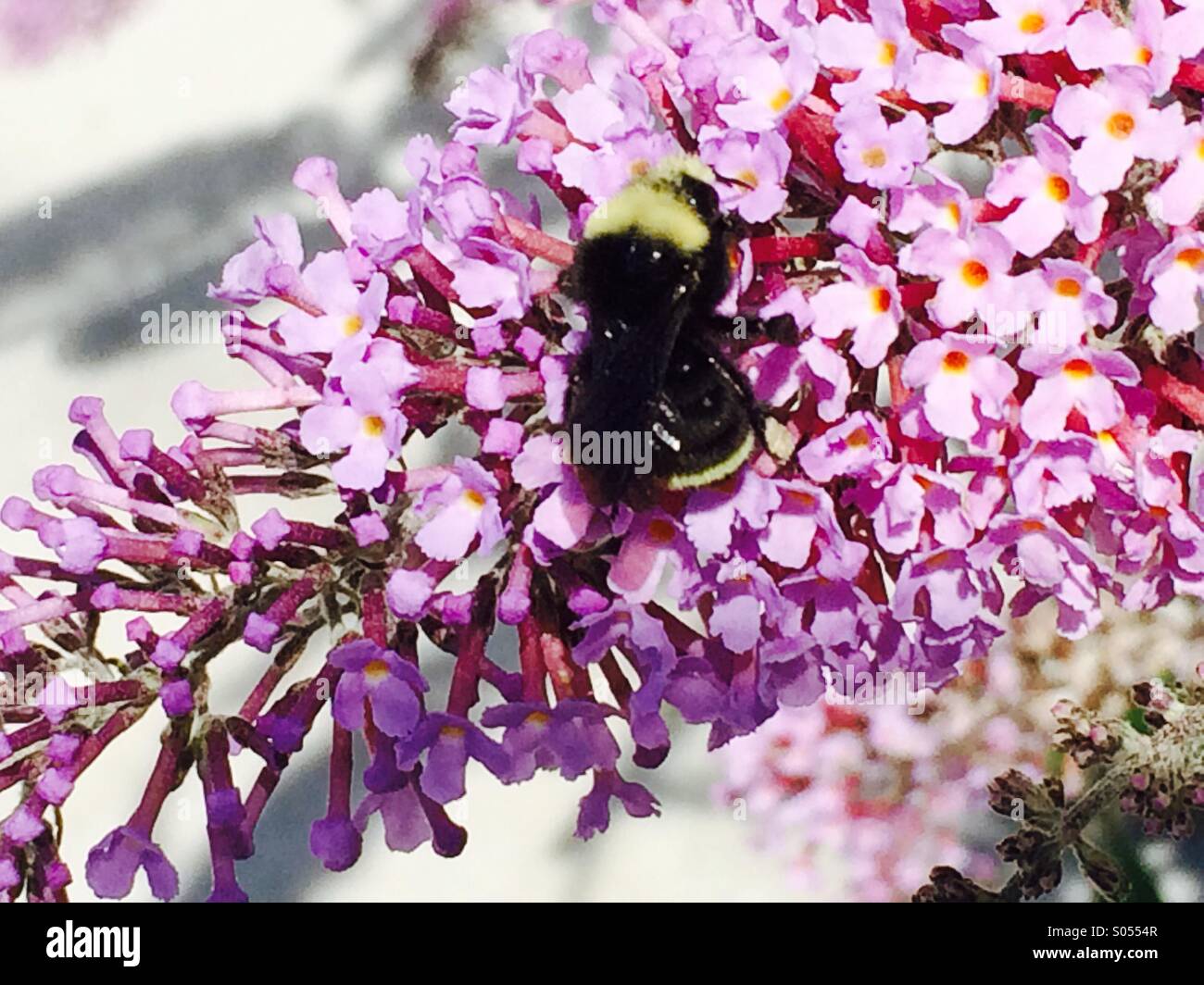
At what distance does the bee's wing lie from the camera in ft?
1.83

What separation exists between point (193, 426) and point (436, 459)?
1.21 feet

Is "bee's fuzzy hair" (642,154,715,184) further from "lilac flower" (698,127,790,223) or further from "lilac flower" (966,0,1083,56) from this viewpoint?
"lilac flower" (966,0,1083,56)

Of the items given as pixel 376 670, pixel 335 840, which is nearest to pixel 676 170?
pixel 376 670

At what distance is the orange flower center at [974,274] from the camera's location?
1.78 ft

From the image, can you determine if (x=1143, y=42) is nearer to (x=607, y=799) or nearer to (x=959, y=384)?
(x=959, y=384)

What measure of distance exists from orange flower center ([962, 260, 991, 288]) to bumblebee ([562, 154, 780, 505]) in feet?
0.32

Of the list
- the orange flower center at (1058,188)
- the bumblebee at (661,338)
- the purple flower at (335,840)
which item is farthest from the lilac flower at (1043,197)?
the purple flower at (335,840)

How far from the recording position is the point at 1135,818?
94 cm

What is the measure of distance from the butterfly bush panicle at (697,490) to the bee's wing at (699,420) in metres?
0.01

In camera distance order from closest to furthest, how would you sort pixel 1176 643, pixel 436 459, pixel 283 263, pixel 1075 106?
pixel 1075 106, pixel 283 263, pixel 1176 643, pixel 436 459

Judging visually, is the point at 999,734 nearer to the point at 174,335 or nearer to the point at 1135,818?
the point at 1135,818

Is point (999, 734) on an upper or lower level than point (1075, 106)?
lower

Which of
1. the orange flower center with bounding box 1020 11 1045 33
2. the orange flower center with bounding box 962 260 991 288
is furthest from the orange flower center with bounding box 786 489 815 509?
the orange flower center with bounding box 1020 11 1045 33

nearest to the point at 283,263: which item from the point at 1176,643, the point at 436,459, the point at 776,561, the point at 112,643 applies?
the point at 776,561
